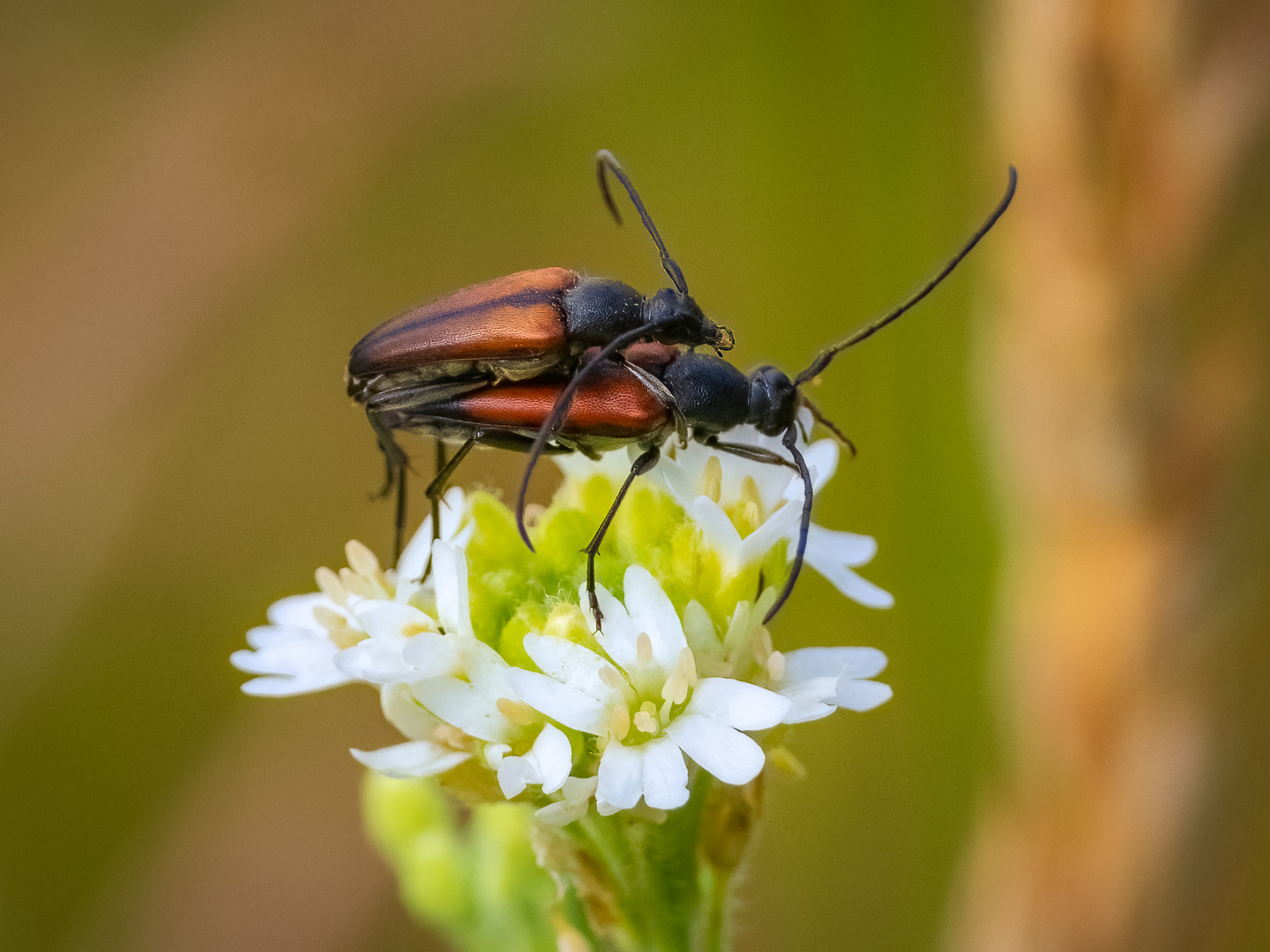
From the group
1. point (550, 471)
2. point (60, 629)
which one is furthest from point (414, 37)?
point (60, 629)

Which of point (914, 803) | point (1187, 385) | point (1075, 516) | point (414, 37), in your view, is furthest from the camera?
point (414, 37)

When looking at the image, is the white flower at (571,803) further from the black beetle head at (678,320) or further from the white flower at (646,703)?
the black beetle head at (678,320)

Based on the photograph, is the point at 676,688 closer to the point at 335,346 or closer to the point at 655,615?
the point at 655,615

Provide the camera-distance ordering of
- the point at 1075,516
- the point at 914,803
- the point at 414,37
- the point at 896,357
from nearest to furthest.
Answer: the point at 1075,516 < the point at 914,803 < the point at 896,357 < the point at 414,37

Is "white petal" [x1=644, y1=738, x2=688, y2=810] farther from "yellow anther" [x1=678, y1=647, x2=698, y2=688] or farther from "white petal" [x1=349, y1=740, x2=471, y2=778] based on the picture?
"white petal" [x1=349, y1=740, x2=471, y2=778]

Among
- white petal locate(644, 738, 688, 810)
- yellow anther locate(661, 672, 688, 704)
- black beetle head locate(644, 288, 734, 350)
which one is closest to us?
white petal locate(644, 738, 688, 810)

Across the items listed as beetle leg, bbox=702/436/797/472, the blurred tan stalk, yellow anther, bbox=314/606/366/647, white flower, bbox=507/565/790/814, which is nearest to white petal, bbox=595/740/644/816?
white flower, bbox=507/565/790/814

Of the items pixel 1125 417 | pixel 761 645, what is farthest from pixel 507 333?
pixel 1125 417

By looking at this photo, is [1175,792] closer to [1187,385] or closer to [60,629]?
[1187,385]
